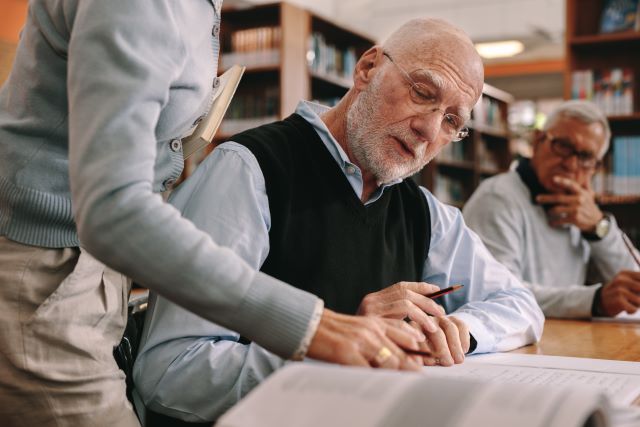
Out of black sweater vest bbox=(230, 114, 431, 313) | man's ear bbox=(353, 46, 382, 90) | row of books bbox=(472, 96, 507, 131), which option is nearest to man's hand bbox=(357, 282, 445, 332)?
black sweater vest bbox=(230, 114, 431, 313)

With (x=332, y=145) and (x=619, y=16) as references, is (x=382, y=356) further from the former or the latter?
(x=619, y=16)

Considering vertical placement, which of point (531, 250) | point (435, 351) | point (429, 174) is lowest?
point (429, 174)

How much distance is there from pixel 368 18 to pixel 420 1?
2.40 feet

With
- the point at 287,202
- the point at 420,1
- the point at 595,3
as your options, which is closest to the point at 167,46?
the point at 287,202

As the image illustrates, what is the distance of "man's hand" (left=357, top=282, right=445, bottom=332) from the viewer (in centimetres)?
109

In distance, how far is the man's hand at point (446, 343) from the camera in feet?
3.70

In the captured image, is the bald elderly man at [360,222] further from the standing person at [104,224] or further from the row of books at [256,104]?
the row of books at [256,104]

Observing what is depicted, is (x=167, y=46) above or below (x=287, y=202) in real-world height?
above

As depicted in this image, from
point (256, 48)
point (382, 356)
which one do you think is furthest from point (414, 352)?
point (256, 48)

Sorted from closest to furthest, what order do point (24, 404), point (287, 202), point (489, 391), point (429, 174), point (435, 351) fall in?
point (489, 391), point (24, 404), point (435, 351), point (287, 202), point (429, 174)

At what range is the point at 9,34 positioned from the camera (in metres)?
4.27

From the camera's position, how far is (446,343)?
3.77 feet

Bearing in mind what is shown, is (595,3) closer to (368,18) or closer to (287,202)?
(287,202)

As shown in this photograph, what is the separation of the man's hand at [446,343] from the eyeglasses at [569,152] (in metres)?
1.69
